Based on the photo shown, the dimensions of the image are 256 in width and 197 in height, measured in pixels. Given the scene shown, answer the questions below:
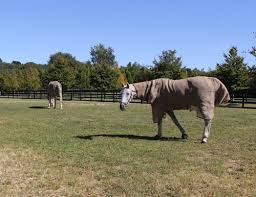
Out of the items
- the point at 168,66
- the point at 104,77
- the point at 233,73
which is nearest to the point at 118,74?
the point at 104,77

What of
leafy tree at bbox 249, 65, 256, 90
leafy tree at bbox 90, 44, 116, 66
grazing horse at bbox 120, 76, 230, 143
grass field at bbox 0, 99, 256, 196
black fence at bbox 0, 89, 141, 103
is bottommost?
grass field at bbox 0, 99, 256, 196

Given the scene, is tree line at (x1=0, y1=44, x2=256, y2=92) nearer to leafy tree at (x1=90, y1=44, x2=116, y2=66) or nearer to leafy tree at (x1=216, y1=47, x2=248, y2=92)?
leafy tree at (x1=216, y1=47, x2=248, y2=92)

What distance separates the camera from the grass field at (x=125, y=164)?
23.9ft

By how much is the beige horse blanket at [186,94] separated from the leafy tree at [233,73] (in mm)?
31141

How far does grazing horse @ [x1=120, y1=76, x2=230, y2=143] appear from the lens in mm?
12234

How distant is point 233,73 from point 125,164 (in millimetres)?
36721

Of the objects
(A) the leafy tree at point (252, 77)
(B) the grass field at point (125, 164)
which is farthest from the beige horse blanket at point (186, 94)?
(A) the leafy tree at point (252, 77)

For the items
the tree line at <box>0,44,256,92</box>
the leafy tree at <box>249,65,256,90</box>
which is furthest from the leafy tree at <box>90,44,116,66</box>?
the leafy tree at <box>249,65,256,90</box>

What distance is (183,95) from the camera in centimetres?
1254

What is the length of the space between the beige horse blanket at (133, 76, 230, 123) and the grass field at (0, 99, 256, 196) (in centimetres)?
92

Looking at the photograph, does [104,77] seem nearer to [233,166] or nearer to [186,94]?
[186,94]

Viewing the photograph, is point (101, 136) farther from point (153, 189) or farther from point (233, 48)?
point (233, 48)

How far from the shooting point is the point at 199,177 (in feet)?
26.0

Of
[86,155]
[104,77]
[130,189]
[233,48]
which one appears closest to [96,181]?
[130,189]
